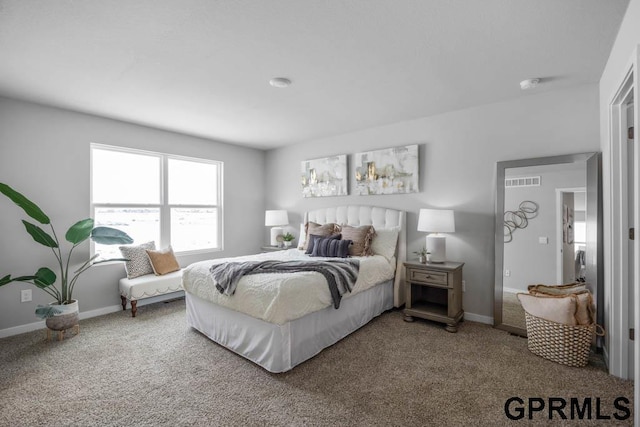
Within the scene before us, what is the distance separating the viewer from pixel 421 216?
3514 mm

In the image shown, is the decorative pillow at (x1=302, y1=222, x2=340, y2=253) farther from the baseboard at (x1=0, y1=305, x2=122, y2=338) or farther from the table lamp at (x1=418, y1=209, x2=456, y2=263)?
the baseboard at (x1=0, y1=305, x2=122, y2=338)

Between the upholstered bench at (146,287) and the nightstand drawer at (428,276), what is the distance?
9.75 ft

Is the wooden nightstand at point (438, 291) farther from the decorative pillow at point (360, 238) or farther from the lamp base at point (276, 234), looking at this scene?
the lamp base at point (276, 234)

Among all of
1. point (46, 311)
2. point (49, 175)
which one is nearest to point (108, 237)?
point (46, 311)

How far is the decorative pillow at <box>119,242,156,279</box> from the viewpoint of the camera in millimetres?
3840

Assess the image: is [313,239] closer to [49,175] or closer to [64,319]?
[64,319]

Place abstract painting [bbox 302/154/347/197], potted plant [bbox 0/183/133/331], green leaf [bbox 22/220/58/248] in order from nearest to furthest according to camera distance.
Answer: potted plant [bbox 0/183/133/331], green leaf [bbox 22/220/58/248], abstract painting [bbox 302/154/347/197]

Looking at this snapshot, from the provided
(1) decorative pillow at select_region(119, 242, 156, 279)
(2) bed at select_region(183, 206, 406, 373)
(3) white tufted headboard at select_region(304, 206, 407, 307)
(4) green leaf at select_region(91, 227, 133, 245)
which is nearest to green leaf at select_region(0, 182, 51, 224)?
(4) green leaf at select_region(91, 227, 133, 245)

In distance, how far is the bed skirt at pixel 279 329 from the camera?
2.35 m

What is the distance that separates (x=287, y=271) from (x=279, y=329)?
53cm

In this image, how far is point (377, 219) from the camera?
13.6 ft

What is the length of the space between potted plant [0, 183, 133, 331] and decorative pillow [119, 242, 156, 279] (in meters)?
0.34

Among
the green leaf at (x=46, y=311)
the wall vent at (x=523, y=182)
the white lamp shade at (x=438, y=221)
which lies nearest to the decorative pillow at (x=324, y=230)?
the white lamp shade at (x=438, y=221)

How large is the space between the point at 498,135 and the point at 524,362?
2311 millimetres
